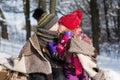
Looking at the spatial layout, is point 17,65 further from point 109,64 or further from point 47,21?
point 109,64

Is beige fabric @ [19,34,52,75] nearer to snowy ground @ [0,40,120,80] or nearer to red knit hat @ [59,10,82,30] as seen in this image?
red knit hat @ [59,10,82,30]

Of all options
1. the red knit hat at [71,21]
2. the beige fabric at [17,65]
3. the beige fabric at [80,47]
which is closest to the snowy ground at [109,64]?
the beige fabric at [17,65]

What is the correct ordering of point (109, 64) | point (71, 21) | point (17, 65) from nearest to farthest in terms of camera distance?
point (17, 65), point (71, 21), point (109, 64)

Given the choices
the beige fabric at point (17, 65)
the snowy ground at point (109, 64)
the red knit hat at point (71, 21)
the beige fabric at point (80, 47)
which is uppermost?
the red knit hat at point (71, 21)

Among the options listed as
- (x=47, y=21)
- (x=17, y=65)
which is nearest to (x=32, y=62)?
(x=17, y=65)

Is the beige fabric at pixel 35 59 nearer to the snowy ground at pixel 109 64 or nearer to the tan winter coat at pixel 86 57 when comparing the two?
the tan winter coat at pixel 86 57

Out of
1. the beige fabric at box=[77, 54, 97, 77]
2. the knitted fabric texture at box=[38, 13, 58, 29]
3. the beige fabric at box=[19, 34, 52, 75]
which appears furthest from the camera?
the knitted fabric texture at box=[38, 13, 58, 29]

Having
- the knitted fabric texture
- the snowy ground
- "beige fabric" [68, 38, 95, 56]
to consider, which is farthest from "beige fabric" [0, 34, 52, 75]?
the snowy ground

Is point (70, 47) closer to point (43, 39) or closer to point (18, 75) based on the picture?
point (43, 39)

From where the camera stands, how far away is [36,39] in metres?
5.23

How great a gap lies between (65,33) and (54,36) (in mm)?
147

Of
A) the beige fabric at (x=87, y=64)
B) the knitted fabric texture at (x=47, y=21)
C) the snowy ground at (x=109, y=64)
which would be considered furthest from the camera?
the snowy ground at (x=109, y=64)

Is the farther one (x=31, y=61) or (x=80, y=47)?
(x=31, y=61)

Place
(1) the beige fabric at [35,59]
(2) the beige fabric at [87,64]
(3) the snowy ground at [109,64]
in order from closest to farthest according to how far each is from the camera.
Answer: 1. (2) the beige fabric at [87,64]
2. (1) the beige fabric at [35,59]
3. (3) the snowy ground at [109,64]
